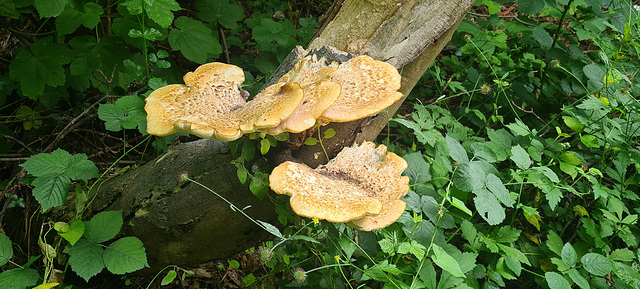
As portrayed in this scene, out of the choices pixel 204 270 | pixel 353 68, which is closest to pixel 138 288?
pixel 204 270

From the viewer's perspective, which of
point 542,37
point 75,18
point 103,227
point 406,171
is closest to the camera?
point 103,227

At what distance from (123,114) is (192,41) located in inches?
43.0

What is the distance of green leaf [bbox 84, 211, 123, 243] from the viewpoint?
79.6 inches

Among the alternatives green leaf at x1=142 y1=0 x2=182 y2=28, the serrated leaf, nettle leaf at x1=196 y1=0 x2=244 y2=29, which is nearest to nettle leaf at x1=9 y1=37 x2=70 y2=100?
green leaf at x1=142 y1=0 x2=182 y2=28

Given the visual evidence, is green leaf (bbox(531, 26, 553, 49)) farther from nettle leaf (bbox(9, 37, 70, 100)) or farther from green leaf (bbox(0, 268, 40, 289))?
green leaf (bbox(0, 268, 40, 289))

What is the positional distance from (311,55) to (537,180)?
1.49 m

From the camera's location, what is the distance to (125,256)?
6.64ft

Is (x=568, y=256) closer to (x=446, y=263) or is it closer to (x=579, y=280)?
(x=579, y=280)

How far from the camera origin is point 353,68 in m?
1.92

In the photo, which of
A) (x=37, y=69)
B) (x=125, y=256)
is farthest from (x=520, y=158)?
(x=37, y=69)

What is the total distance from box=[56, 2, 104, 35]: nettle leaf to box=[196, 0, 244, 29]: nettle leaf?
3.66ft

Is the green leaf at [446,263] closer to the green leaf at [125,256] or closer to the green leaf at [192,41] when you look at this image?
the green leaf at [125,256]

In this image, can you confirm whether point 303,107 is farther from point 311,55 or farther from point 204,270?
point 204,270

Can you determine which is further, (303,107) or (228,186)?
(228,186)
